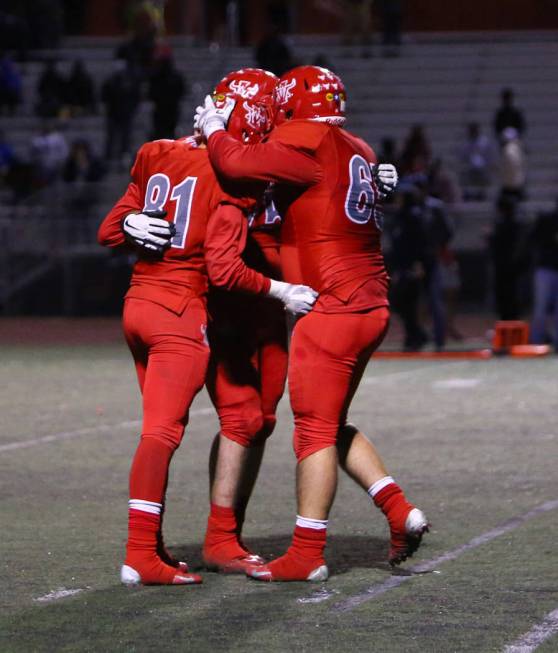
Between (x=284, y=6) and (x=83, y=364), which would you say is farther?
(x=284, y=6)

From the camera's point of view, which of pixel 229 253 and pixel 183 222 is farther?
pixel 183 222

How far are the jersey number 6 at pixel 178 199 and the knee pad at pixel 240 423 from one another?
779 mm

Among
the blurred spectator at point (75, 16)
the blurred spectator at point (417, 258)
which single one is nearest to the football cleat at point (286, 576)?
the blurred spectator at point (417, 258)

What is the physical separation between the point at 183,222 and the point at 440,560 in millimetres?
1845

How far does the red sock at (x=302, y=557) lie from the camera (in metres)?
6.75

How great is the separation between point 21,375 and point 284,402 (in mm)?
3534

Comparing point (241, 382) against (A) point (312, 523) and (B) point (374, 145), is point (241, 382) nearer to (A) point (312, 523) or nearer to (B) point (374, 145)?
(A) point (312, 523)

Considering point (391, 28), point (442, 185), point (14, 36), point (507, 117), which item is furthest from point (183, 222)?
point (14, 36)

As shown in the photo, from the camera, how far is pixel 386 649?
18.4ft

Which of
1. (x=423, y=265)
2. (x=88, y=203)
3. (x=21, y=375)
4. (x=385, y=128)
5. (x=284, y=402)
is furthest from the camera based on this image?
(x=385, y=128)

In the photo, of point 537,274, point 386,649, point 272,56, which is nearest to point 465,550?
point 386,649

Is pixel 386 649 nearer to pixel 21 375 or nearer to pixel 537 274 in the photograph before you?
pixel 21 375

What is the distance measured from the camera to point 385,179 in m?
7.22

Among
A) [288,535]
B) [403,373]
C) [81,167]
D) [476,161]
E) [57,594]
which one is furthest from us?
[476,161]
